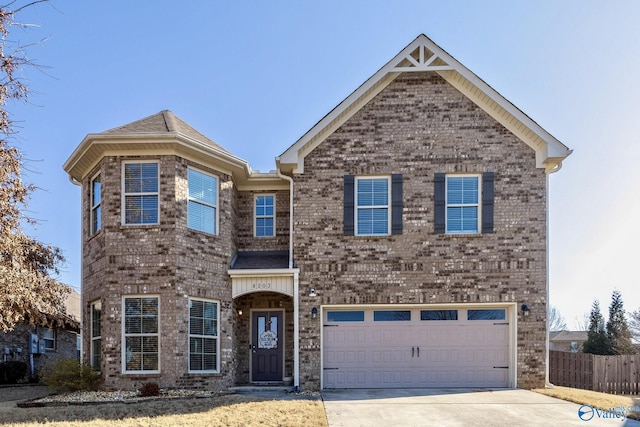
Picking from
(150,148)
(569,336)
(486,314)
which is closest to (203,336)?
(150,148)

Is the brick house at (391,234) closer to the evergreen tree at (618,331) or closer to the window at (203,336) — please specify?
the window at (203,336)

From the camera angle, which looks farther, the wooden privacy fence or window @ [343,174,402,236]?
the wooden privacy fence

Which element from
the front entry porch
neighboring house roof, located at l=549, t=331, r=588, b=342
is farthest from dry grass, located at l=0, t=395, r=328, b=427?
neighboring house roof, located at l=549, t=331, r=588, b=342

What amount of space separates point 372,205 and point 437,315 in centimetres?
327

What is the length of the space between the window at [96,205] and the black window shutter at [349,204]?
20.0 feet

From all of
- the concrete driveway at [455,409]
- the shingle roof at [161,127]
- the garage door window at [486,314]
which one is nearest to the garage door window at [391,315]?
the garage door window at [486,314]

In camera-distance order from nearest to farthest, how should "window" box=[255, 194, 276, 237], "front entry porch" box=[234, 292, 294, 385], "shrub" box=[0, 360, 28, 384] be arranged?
"front entry porch" box=[234, 292, 294, 385] < "window" box=[255, 194, 276, 237] < "shrub" box=[0, 360, 28, 384]

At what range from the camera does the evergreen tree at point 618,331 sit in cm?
2269

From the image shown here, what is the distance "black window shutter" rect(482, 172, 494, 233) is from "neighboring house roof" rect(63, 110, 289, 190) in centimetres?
552

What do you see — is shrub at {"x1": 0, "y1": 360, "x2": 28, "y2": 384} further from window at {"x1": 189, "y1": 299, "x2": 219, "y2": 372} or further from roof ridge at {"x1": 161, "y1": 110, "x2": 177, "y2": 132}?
roof ridge at {"x1": 161, "y1": 110, "x2": 177, "y2": 132}

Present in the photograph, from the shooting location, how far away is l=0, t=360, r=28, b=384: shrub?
18.3 meters

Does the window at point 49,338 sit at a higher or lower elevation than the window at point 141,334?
lower

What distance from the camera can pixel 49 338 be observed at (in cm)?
2219

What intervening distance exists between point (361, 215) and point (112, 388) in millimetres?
7188
